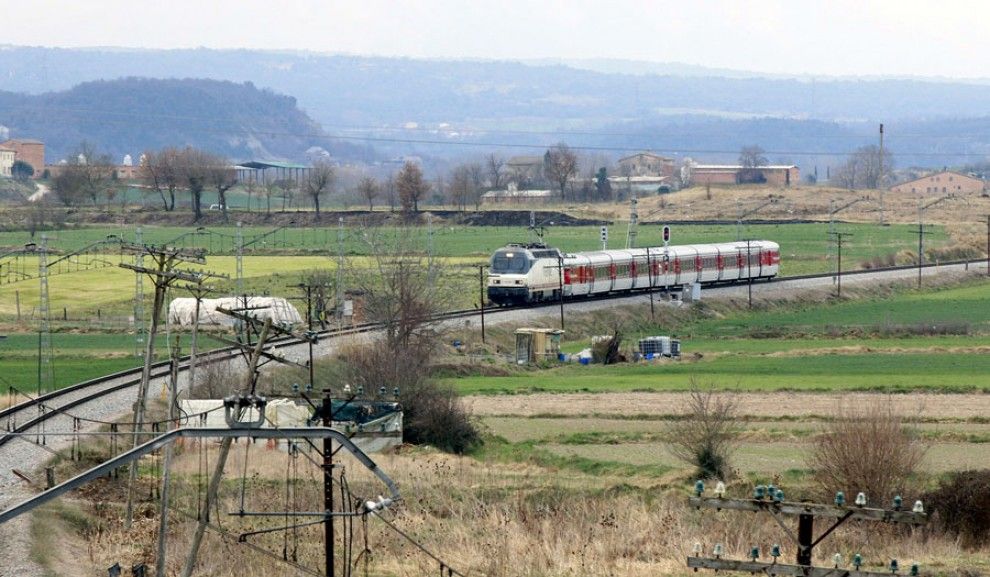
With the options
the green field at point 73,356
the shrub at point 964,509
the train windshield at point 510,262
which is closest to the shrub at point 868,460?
the shrub at point 964,509

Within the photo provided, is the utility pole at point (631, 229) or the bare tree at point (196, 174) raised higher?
the bare tree at point (196, 174)

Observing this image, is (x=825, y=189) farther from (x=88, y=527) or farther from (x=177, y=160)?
(x=88, y=527)

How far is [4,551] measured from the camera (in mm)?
14039

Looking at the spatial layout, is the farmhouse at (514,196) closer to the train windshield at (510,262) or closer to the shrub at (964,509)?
the train windshield at (510,262)

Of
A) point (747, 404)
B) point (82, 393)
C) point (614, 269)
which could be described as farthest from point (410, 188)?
point (82, 393)

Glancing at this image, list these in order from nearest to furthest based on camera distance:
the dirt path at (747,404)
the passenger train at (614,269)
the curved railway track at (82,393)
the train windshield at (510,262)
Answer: the curved railway track at (82,393), the dirt path at (747,404), the train windshield at (510,262), the passenger train at (614,269)

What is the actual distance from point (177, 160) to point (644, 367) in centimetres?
10096

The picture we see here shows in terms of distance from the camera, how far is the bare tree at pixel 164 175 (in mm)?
136500

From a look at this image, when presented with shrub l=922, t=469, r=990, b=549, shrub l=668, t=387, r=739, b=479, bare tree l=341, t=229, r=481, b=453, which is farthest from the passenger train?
shrub l=922, t=469, r=990, b=549

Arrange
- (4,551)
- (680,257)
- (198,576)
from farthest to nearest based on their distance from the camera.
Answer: (680,257), (198,576), (4,551)

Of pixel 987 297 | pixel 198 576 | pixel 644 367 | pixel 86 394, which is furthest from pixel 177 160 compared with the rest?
pixel 198 576

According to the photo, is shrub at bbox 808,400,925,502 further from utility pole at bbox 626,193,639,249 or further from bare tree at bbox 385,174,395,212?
bare tree at bbox 385,174,395,212

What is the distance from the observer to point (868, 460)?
31188 mm

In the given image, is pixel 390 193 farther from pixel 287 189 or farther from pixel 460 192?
pixel 287 189
